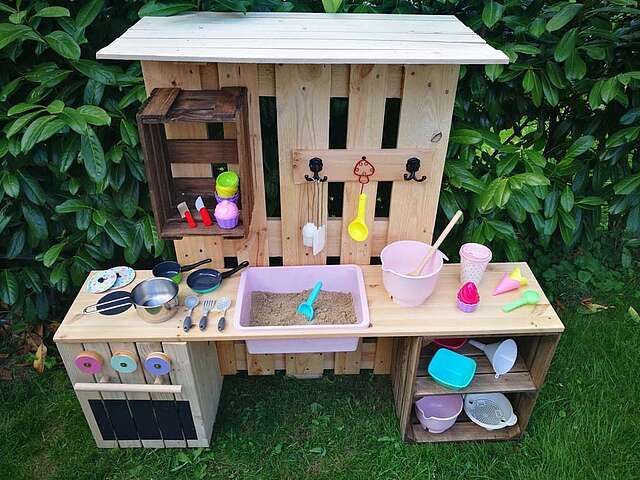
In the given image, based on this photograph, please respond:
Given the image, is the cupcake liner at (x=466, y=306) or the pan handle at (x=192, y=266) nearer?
the cupcake liner at (x=466, y=306)

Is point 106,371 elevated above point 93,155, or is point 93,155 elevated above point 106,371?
point 93,155

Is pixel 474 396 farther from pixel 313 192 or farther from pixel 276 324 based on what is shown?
pixel 313 192

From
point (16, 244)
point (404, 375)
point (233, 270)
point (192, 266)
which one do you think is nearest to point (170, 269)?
point (192, 266)

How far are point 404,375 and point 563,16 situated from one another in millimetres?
1597

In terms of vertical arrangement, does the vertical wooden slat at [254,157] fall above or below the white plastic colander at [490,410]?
above

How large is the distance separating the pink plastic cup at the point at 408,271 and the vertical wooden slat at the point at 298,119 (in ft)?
1.12

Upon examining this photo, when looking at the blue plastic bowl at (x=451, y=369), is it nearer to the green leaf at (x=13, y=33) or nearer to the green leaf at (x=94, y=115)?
the green leaf at (x=94, y=115)

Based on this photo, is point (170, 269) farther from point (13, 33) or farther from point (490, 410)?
point (490, 410)

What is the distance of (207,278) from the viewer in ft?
6.98

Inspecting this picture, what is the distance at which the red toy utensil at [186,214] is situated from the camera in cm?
186

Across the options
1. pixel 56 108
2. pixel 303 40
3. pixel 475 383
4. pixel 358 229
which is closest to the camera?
pixel 303 40

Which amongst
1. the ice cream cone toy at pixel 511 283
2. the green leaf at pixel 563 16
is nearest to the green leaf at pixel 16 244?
the ice cream cone toy at pixel 511 283

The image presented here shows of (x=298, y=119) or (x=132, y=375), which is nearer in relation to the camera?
(x=298, y=119)

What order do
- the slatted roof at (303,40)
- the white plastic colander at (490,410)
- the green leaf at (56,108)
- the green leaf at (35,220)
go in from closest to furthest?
the slatted roof at (303,40) < the green leaf at (56,108) < the green leaf at (35,220) < the white plastic colander at (490,410)
